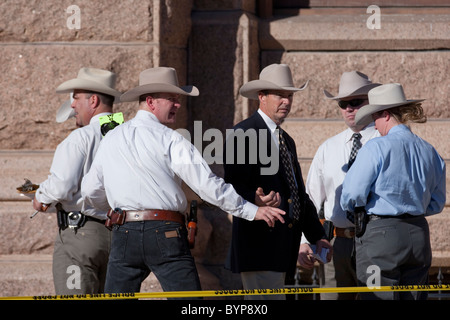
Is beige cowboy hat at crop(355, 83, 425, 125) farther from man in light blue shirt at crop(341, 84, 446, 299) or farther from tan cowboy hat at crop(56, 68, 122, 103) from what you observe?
tan cowboy hat at crop(56, 68, 122, 103)

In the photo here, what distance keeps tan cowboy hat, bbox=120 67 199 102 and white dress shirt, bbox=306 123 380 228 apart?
1452 mm

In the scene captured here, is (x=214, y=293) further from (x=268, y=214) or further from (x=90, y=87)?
(x=90, y=87)

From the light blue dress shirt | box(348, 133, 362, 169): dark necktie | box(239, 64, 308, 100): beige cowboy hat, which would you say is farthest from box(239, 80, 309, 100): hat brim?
the light blue dress shirt

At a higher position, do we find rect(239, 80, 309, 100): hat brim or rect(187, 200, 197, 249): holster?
rect(239, 80, 309, 100): hat brim

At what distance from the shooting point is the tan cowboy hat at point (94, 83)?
22.2 feet

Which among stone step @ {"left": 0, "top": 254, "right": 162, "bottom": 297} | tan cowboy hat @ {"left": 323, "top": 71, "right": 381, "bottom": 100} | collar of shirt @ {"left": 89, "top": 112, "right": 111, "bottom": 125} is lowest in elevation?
stone step @ {"left": 0, "top": 254, "right": 162, "bottom": 297}

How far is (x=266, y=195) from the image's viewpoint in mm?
6520

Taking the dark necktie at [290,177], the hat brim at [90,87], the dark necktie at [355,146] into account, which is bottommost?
the dark necktie at [290,177]

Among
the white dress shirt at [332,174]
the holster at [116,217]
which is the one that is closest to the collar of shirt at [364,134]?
the white dress shirt at [332,174]

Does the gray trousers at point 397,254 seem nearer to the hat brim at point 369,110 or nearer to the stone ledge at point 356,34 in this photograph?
the hat brim at point 369,110

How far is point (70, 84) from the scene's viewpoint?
22.3ft

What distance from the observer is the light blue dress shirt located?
6.08m

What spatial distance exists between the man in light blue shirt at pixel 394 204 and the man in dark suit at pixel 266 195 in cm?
58
